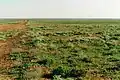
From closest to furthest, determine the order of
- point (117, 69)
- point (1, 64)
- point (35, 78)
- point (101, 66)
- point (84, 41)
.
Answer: point (35, 78) → point (117, 69) → point (101, 66) → point (1, 64) → point (84, 41)

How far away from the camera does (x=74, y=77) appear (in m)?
14.6

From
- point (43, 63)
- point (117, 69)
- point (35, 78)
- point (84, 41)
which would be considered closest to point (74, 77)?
point (35, 78)

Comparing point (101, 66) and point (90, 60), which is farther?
point (90, 60)

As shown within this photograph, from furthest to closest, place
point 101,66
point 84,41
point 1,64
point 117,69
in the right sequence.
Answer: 1. point 84,41
2. point 1,64
3. point 101,66
4. point 117,69

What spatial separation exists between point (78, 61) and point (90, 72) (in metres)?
3.94

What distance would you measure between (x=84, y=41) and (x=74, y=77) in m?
18.1

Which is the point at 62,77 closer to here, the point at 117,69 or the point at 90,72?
the point at 90,72

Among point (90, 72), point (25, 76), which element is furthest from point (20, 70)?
point (90, 72)

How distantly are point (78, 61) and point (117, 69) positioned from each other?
3.52 meters

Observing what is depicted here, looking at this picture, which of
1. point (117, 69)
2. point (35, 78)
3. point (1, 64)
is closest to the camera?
point (35, 78)

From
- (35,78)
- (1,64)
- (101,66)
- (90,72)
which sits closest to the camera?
(35,78)

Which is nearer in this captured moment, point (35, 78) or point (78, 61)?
point (35, 78)

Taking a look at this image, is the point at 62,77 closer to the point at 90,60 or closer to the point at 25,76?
the point at 25,76

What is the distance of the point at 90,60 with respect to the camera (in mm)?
19578
